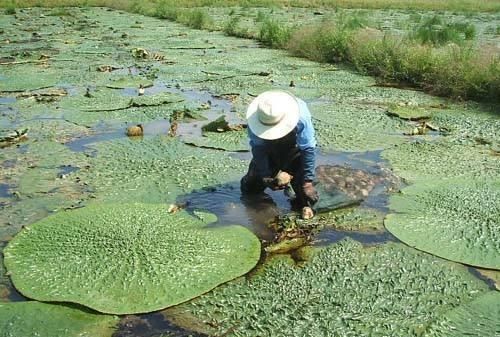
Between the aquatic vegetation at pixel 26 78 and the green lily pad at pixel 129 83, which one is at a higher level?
the green lily pad at pixel 129 83

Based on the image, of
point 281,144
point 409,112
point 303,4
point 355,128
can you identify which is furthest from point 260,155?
point 303,4

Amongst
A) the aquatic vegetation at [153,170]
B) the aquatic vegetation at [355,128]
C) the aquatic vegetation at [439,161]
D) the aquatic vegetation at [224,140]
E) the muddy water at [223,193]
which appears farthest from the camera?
the aquatic vegetation at [355,128]

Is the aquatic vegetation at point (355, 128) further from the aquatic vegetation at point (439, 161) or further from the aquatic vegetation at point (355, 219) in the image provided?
the aquatic vegetation at point (355, 219)

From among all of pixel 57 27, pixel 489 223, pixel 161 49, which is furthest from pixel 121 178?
pixel 57 27

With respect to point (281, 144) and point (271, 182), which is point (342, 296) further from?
point (281, 144)

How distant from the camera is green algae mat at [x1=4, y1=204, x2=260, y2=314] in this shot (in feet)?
8.02

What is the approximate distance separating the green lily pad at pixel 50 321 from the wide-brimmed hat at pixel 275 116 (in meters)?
1.23

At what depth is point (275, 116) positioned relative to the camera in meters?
2.84

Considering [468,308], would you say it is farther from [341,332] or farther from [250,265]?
[250,265]

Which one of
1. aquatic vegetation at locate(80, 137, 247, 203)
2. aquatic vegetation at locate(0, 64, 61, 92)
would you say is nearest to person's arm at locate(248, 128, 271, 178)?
aquatic vegetation at locate(80, 137, 247, 203)

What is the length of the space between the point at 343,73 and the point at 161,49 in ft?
14.2

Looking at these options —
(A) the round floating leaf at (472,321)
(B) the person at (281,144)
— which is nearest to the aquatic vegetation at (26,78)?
(B) the person at (281,144)

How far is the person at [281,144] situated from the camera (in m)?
2.87

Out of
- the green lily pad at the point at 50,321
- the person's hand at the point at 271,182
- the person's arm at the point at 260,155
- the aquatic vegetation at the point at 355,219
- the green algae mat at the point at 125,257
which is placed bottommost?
the green lily pad at the point at 50,321
